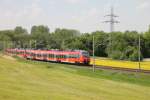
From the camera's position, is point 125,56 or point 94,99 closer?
point 94,99

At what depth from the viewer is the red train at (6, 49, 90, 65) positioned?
2952 inches

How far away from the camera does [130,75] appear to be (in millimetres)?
52938

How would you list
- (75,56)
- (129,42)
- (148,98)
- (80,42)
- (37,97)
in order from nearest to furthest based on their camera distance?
(37,97), (148,98), (75,56), (129,42), (80,42)

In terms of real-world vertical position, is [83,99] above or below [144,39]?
below

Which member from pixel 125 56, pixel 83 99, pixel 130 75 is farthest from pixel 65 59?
pixel 83 99

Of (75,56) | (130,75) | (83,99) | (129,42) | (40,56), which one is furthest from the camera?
(129,42)

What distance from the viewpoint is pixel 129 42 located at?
108125mm

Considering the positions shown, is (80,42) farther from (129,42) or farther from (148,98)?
(148,98)

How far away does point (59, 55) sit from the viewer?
8319cm

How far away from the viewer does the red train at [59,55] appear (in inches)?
2952

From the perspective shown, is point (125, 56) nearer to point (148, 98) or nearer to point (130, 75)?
point (130, 75)

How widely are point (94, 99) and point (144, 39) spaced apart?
8853 cm

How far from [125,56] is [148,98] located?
67972mm

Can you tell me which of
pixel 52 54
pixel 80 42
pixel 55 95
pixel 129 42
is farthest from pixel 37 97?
pixel 80 42
